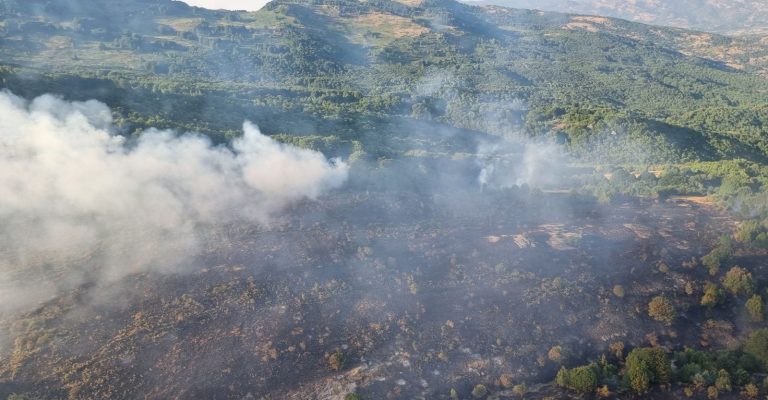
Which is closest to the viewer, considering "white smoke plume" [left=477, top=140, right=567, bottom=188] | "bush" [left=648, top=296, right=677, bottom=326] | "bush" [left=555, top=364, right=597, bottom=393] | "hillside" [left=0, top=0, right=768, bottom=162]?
"bush" [left=555, top=364, right=597, bottom=393]

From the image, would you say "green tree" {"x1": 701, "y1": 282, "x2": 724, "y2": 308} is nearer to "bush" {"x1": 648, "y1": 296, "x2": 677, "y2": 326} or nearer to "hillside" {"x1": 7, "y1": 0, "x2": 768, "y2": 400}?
"hillside" {"x1": 7, "y1": 0, "x2": 768, "y2": 400}

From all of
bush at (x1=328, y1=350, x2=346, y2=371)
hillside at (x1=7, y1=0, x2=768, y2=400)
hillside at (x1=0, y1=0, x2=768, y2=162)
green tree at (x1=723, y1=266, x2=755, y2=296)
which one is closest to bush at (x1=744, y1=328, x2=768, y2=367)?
hillside at (x1=7, y1=0, x2=768, y2=400)

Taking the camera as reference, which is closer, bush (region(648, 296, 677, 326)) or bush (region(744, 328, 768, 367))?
bush (region(744, 328, 768, 367))

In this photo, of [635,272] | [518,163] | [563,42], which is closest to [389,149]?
[518,163]

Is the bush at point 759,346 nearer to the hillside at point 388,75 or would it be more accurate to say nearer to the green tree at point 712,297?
the green tree at point 712,297

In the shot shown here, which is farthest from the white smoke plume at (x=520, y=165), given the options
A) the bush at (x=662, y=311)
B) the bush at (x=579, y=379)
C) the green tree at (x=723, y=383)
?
the green tree at (x=723, y=383)

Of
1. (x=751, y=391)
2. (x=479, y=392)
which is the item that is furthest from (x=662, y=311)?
(x=479, y=392)

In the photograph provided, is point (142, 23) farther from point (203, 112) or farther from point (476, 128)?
point (476, 128)
